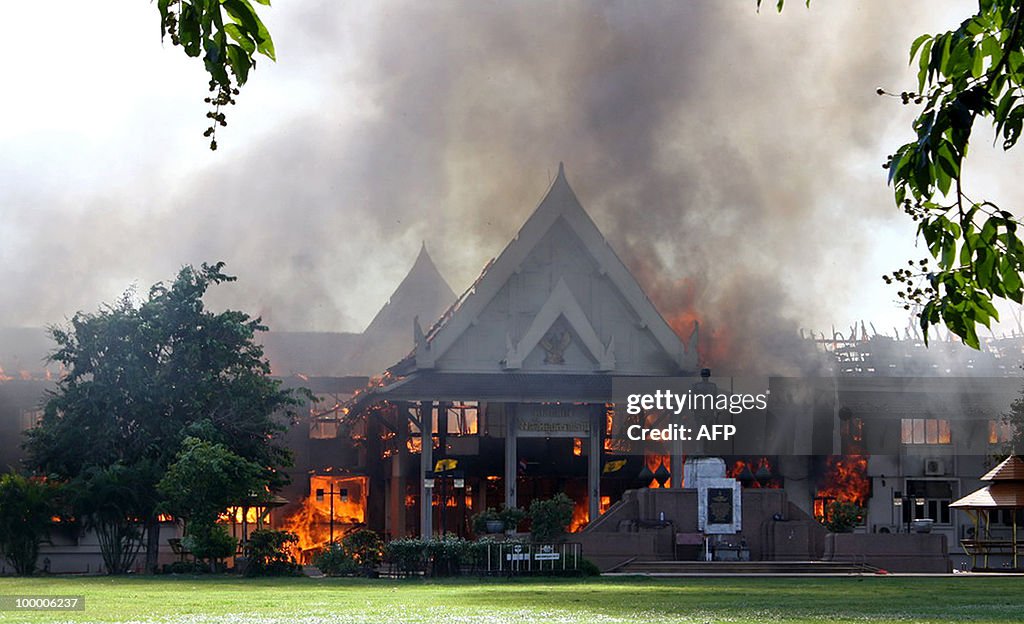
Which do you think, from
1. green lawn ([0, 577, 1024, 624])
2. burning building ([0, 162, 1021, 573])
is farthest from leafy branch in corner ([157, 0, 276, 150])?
burning building ([0, 162, 1021, 573])

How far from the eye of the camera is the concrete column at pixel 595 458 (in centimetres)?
5981

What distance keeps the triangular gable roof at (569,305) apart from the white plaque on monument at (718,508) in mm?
13420

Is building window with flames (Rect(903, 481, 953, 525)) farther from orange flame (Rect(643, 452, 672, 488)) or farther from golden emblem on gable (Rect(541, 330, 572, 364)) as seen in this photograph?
golden emblem on gable (Rect(541, 330, 572, 364))

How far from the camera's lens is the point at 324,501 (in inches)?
2783

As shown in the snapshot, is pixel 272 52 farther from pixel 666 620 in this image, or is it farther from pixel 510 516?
pixel 510 516

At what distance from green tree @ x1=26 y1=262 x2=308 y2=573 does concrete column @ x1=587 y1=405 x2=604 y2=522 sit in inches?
574

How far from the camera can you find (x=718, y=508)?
160ft

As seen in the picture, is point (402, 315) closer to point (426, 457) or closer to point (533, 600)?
point (426, 457)

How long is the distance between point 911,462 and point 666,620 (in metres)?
49.5

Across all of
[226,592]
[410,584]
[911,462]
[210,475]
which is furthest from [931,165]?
[911,462]

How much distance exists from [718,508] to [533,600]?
72.1 ft

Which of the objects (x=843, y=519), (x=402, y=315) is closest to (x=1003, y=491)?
(x=843, y=519)

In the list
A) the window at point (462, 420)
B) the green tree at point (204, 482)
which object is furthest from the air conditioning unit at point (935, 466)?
the green tree at point (204, 482)

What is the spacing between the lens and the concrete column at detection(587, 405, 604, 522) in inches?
2355
